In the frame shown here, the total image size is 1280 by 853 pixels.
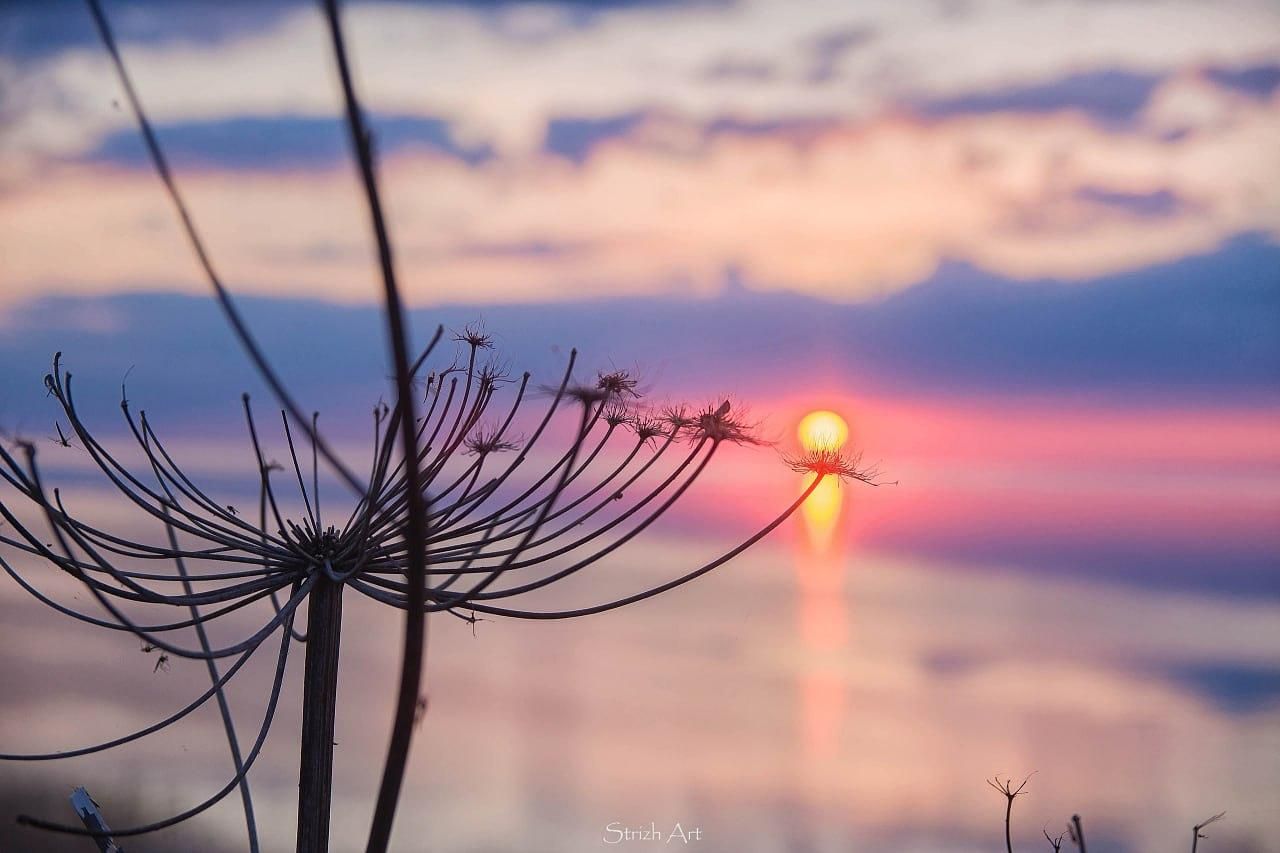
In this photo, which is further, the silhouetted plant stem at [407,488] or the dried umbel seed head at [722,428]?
the dried umbel seed head at [722,428]

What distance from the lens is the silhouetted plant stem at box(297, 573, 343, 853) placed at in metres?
3.23

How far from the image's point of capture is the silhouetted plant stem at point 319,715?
3.23 m

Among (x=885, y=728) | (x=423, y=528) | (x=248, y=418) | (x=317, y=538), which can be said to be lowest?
(x=423, y=528)

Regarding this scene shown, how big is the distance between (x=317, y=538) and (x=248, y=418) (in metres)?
0.43

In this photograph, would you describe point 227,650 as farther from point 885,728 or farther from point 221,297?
point 885,728

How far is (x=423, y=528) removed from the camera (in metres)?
1.71

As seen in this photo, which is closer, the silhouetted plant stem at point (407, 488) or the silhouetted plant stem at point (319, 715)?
the silhouetted plant stem at point (407, 488)

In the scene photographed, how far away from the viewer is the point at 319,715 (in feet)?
11.0

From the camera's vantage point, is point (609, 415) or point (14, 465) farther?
point (609, 415)

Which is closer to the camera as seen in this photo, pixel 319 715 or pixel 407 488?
pixel 407 488

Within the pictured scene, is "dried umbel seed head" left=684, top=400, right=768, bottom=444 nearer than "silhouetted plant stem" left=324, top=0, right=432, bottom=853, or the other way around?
"silhouetted plant stem" left=324, top=0, right=432, bottom=853

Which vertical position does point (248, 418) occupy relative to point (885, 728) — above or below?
below

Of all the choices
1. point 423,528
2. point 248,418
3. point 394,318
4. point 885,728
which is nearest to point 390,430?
point 248,418

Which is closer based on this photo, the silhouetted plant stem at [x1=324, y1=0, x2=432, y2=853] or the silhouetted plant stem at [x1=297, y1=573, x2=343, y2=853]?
the silhouetted plant stem at [x1=324, y1=0, x2=432, y2=853]
